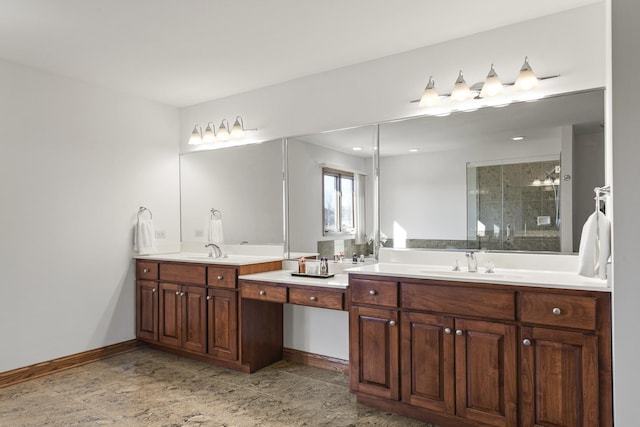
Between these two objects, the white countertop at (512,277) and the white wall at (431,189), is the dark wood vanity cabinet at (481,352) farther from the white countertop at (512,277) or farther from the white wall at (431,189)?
the white wall at (431,189)

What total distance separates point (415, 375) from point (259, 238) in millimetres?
1992

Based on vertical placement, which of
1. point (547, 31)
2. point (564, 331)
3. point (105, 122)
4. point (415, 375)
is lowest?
point (415, 375)

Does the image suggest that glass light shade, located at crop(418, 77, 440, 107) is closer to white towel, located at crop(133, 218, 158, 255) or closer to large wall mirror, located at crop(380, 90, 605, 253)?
large wall mirror, located at crop(380, 90, 605, 253)

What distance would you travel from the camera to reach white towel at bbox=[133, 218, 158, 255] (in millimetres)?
4066

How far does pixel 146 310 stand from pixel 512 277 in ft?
10.7

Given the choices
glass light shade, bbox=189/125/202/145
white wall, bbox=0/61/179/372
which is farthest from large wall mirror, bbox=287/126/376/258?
white wall, bbox=0/61/179/372

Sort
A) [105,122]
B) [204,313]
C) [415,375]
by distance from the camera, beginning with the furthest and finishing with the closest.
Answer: [105,122], [204,313], [415,375]

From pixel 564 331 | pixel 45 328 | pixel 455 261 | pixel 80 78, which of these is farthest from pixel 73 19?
pixel 564 331

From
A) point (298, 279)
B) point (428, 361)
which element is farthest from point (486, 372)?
point (298, 279)

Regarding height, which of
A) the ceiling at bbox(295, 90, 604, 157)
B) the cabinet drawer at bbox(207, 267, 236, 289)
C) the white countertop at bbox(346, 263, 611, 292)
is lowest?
the cabinet drawer at bbox(207, 267, 236, 289)

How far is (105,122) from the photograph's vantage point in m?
3.88

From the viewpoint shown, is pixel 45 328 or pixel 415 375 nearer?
pixel 415 375

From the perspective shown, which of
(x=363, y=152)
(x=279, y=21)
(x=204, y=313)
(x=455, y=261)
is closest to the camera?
(x=279, y=21)

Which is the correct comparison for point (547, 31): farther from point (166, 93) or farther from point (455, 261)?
point (166, 93)
